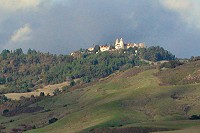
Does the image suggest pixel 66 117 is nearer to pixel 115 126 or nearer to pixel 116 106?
pixel 116 106

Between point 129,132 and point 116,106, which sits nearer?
point 129,132

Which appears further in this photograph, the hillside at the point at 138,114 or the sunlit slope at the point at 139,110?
the sunlit slope at the point at 139,110

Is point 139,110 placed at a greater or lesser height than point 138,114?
greater

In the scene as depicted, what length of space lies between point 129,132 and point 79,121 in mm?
37829

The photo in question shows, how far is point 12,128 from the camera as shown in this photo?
194875 millimetres

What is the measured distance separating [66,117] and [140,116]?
85.7 ft

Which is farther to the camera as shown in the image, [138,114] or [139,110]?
[139,110]

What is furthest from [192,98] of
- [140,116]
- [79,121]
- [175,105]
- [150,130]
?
[150,130]

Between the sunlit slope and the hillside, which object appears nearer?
the hillside

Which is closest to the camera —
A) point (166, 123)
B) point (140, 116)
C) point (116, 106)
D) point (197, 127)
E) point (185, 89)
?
point (197, 127)

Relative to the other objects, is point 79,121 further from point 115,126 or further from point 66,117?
point 115,126

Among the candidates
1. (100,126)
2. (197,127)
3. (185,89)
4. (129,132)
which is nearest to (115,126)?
(100,126)

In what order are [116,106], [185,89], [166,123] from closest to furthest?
[166,123] < [116,106] < [185,89]

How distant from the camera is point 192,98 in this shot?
177625mm
